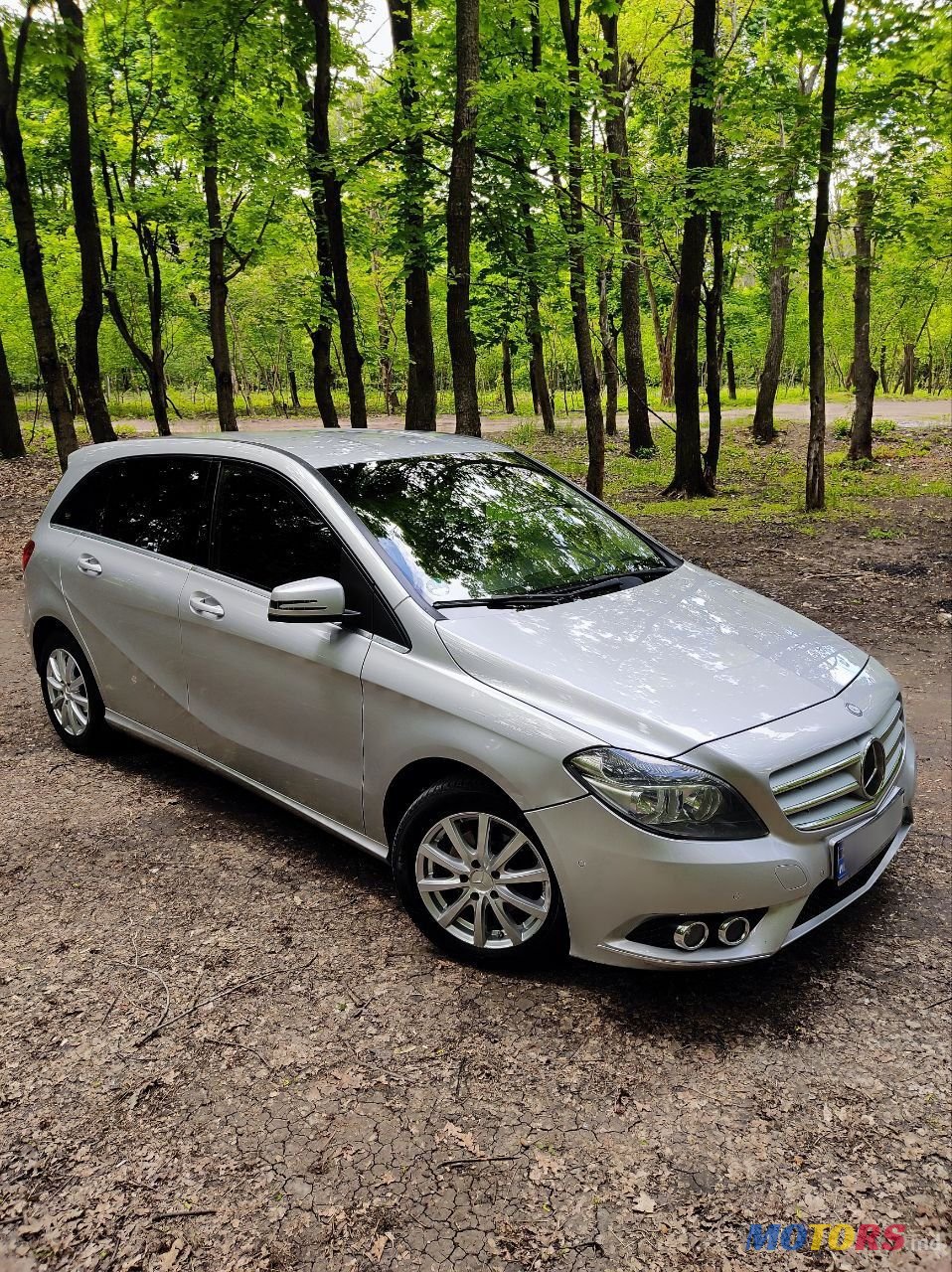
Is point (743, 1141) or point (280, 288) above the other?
point (280, 288)

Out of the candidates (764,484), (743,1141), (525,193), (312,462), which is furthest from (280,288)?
(743,1141)

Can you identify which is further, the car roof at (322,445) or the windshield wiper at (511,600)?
the car roof at (322,445)

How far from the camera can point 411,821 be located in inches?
121

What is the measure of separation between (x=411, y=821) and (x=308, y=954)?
65cm

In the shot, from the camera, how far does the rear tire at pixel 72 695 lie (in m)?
4.79

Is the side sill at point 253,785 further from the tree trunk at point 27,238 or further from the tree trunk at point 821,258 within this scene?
the tree trunk at point 821,258

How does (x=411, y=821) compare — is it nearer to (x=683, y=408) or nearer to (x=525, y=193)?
(x=525, y=193)

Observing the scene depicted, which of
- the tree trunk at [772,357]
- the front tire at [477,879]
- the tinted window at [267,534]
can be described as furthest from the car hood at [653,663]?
the tree trunk at [772,357]

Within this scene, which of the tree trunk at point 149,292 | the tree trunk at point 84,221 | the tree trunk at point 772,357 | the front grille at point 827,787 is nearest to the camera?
the front grille at point 827,787

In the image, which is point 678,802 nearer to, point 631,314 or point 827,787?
point 827,787

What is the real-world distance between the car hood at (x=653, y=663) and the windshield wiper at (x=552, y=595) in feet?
0.15

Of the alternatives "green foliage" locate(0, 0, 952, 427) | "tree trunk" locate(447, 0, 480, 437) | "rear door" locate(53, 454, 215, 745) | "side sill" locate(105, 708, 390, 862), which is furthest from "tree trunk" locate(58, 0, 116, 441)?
"side sill" locate(105, 708, 390, 862)

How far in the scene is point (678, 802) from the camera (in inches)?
103

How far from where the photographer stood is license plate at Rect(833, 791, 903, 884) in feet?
9.11
